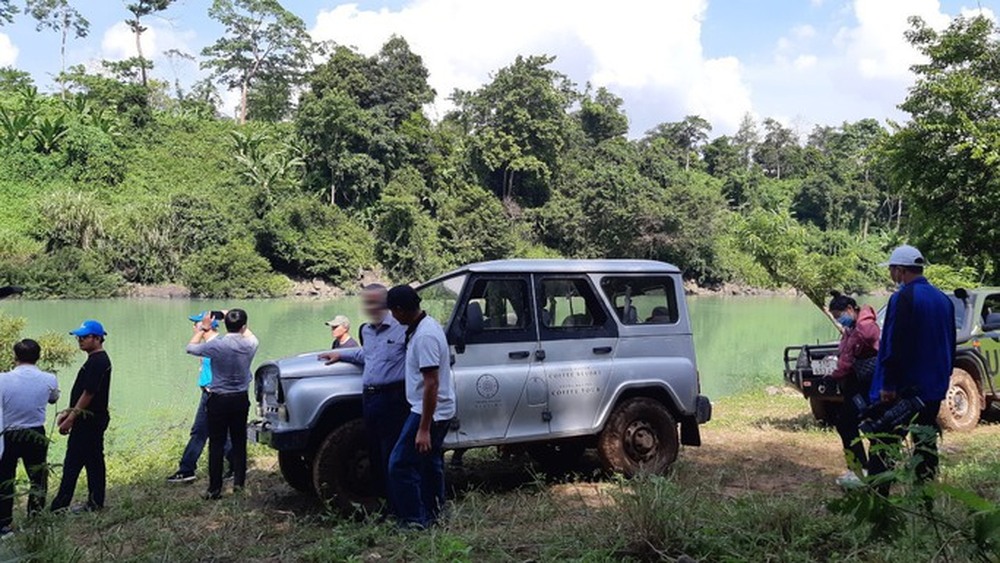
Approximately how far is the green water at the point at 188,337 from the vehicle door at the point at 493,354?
6.51 meters

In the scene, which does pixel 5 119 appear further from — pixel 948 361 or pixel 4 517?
pixel 948 361

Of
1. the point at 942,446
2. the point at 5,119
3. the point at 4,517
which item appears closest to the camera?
the point at 4,517

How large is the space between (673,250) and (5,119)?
3839cm

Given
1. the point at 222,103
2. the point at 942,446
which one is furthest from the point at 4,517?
the point at 222,103

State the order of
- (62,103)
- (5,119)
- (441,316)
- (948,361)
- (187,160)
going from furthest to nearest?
(187,160) → (62,103) → (5,119) → (441,316) → (948,361)

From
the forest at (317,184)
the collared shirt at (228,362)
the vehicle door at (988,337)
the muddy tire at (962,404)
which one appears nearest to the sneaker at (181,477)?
the collared shirt at (228,362)

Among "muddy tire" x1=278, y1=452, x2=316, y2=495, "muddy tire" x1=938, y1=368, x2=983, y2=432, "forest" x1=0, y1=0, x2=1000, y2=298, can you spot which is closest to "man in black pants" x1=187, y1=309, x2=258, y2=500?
"muddy tire" x1=278, y1=452, x2=316, y2=495

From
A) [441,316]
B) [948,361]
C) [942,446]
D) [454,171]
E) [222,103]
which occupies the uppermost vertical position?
[222,103]

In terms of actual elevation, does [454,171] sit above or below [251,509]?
above

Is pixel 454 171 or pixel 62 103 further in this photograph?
pixel 454 171

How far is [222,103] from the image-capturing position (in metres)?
61.6

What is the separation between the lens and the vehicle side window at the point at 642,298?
639 centimetres

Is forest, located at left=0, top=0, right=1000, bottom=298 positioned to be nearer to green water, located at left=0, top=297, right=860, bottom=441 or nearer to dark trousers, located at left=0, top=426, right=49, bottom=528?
green water, located at left=0, top=297, right=860, bottom=441

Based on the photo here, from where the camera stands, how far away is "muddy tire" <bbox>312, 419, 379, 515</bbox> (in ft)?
17.6
